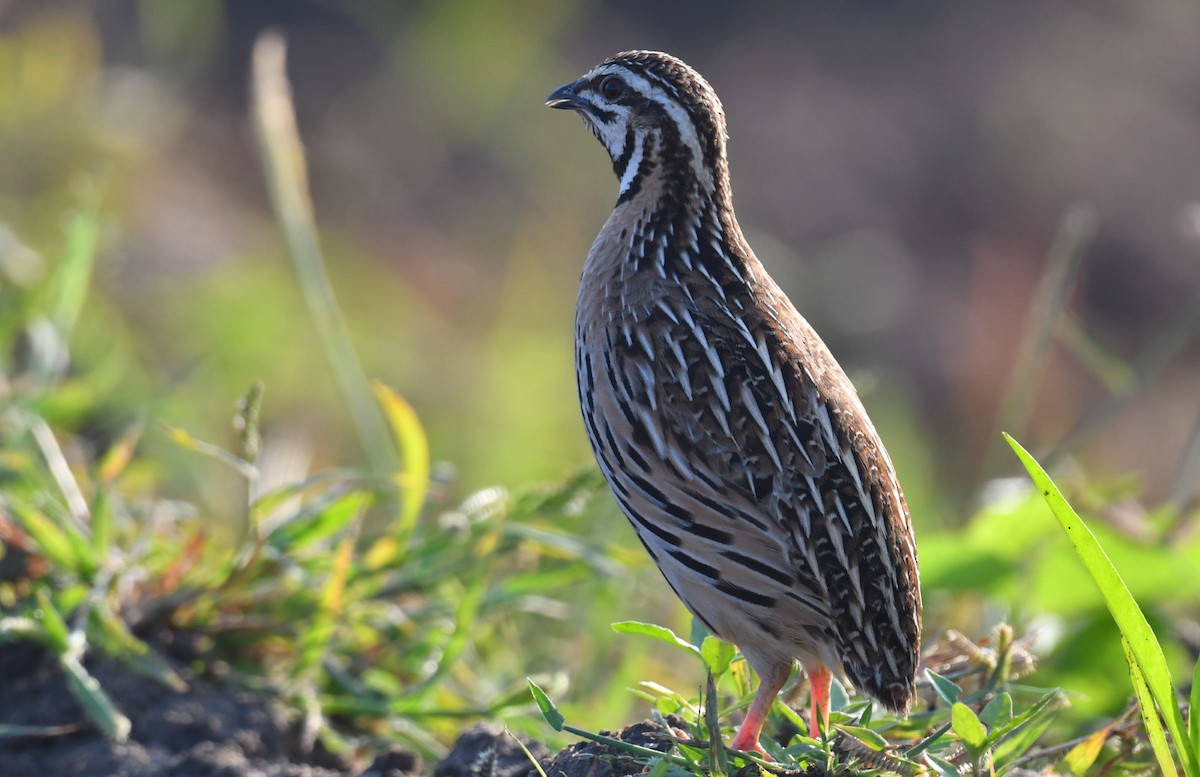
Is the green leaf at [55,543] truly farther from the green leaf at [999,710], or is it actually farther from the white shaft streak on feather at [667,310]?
the green leaf at [999,710]

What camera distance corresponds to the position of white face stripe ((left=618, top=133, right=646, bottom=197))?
12.9 feet

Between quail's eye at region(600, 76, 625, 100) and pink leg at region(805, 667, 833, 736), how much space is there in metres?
1.61

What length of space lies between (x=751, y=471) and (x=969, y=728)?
73 cm

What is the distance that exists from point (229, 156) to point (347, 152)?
43.6 inches

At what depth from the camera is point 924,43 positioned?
15.3m

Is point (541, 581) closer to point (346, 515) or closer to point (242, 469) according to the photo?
point (346, 515)

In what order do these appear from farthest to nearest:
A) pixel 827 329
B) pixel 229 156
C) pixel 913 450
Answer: pixel 229 156
pixel 827 329
pixel 913 450

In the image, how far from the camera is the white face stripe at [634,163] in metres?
3.94

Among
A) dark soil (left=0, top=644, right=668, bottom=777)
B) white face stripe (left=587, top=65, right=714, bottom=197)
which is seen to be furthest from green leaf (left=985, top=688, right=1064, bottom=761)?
white face stripe (left=587, top=65, right=714, bottom=197)

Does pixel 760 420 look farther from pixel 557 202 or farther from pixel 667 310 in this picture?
pixel 557 202

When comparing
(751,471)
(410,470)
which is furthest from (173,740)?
(751,471)

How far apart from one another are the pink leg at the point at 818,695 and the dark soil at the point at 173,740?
67 centimetres

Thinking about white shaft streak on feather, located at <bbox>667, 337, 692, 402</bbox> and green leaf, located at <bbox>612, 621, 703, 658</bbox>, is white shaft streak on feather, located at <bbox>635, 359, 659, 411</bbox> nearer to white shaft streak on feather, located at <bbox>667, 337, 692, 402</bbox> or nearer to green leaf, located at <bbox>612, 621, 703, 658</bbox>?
white shaft streak on feather, located at <bbox>667, 337, 692, 402</bbox>

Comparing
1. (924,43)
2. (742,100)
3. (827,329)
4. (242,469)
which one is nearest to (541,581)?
(242,469)
